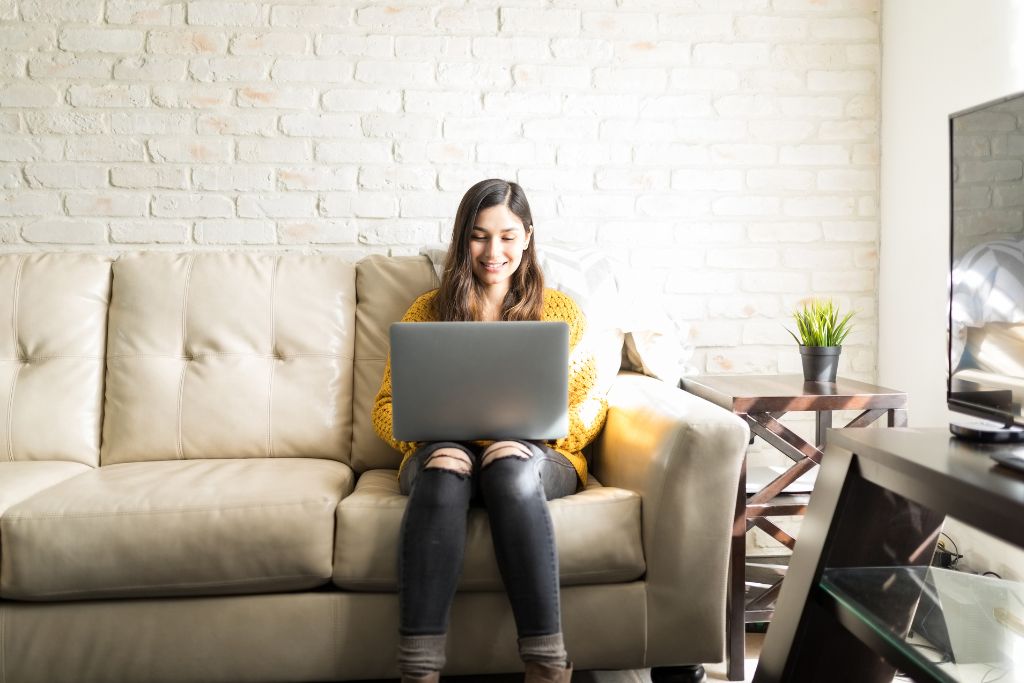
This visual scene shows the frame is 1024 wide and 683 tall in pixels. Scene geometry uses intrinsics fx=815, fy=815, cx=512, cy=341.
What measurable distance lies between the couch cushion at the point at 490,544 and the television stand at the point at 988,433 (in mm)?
595

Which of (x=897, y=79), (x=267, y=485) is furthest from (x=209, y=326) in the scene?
(x=897, y=79)

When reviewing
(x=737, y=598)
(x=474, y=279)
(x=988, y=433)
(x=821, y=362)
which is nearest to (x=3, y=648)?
(x=474, y=279)

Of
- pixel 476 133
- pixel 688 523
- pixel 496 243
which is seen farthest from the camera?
pixel 476 133

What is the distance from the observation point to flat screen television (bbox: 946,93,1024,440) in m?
1.02

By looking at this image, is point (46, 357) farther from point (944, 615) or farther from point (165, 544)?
point (944, 615)

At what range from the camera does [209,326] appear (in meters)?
1.99

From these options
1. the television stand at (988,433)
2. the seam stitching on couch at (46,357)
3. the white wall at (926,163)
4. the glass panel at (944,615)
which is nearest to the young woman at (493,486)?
the glass panel at (944,615)

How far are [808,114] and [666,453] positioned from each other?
1359mm

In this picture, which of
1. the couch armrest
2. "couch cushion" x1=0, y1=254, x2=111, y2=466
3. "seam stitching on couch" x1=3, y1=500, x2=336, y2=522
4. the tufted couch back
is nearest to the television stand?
the couch armrest

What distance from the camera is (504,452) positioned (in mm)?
1521

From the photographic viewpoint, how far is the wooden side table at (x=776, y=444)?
1728 mm

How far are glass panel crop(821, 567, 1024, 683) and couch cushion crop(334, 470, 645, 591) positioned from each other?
1.48 ft

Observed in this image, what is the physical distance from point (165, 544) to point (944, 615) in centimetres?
125

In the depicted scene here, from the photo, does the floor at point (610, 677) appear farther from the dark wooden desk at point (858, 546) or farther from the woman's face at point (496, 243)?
the woman's face at point (496, 243)
